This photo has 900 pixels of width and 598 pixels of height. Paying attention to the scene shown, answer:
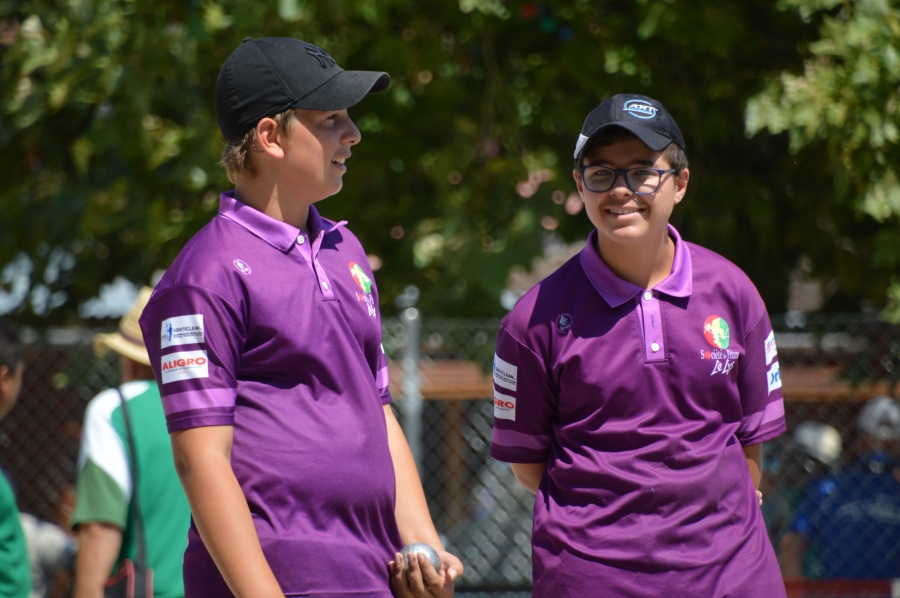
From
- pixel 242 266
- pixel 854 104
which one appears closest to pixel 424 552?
pixel 242 266

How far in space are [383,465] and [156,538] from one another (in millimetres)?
1401

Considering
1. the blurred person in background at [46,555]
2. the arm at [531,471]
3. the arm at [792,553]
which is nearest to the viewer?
the arm at [531,471]

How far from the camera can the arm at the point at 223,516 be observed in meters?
1.68

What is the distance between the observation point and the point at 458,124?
5.61 meters

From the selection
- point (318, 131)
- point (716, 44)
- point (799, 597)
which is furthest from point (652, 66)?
point (318, 131)

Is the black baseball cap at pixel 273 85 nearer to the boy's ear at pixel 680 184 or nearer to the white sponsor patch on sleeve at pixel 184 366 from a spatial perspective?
the white sponsor patch on sleeve at pixel 184 366

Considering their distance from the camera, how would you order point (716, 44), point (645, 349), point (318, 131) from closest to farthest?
point (318, 131) < point (645, 349) < point (716, 44)

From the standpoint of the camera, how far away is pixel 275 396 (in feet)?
5.98

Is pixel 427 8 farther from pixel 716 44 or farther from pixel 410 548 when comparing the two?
pixel 410 548

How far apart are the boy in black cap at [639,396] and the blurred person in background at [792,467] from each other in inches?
129

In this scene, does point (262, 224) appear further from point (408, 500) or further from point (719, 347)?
point (719, 347)

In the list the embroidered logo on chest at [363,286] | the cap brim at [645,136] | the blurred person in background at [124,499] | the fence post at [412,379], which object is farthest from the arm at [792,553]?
the embroidered logo on chest at [363,286]

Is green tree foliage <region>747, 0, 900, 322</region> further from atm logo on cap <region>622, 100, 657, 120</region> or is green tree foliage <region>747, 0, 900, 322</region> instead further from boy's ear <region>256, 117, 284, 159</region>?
boy's ear <region>256, 117, 284, 159</region>

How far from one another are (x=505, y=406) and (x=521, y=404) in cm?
6
